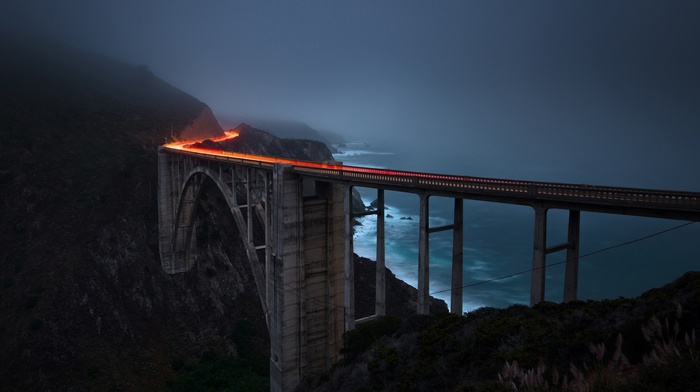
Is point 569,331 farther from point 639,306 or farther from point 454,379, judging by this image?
point 454,379

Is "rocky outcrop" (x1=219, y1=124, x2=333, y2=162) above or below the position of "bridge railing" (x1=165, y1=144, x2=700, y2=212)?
above

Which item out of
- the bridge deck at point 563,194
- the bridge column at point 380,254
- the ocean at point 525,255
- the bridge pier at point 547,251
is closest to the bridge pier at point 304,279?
the bridge column at point 380,254

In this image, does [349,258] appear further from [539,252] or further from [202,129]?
[202,129]

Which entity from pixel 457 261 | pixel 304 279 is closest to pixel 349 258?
pixel 304 279

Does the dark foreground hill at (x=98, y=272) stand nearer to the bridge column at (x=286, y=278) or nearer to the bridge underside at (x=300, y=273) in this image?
the bridge column at (x=286, y=278)

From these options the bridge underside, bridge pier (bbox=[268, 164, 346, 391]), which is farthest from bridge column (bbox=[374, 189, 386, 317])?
the bridge underside

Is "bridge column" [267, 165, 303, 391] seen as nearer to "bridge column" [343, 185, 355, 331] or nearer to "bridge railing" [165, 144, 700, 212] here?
"bridge column" [343, 185, 355, 331]
